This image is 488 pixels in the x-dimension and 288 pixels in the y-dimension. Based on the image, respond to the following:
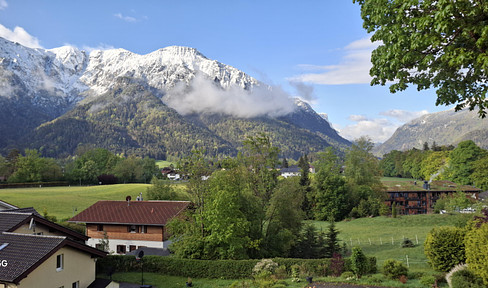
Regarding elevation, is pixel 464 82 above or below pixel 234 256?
above

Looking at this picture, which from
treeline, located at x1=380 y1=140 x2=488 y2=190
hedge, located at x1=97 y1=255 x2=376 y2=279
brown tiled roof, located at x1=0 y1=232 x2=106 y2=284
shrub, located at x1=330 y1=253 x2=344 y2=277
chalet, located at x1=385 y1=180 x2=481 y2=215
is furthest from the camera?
chalet, located at x1=385 y1=180 x2=481 y2=215

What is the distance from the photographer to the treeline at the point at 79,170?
10012 cm

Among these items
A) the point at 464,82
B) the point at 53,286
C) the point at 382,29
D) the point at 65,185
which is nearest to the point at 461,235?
the point at 464,82

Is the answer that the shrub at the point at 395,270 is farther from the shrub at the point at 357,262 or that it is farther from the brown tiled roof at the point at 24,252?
the brown tiled roof at the point at 24,252

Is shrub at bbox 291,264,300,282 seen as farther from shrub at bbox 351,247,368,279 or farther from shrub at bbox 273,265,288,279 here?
shrub at bbox 351,247,368,279

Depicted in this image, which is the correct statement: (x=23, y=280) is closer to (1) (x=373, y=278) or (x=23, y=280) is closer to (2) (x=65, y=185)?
(1) (x=373, y=278)

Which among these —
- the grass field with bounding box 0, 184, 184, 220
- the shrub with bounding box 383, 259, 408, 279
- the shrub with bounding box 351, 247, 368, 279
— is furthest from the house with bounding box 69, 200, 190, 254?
the shrub with bounding box 383, 259, 408, 279

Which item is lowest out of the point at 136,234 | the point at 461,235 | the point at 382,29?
the point at 136,234

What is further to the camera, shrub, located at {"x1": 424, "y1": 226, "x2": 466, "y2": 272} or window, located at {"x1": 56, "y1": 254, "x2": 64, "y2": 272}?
window, located at {"x1": 56, "y1": 254, "x2": 64, "y2": 272}

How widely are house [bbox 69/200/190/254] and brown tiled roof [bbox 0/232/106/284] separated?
1857cm

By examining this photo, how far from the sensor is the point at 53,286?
19.7 metres

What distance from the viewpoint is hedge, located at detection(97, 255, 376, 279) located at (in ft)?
79.0

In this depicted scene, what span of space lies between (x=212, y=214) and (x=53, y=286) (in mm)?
12314

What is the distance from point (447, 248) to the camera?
20.2 m
